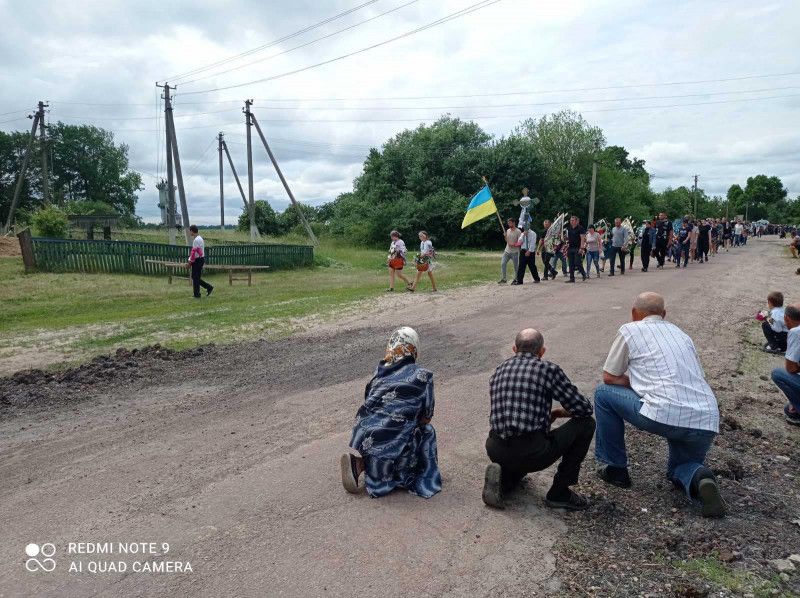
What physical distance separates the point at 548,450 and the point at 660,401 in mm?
840

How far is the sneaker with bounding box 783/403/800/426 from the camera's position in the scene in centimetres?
611

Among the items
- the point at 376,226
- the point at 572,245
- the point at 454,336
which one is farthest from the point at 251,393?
the point at 376,226

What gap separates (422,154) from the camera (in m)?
44.2

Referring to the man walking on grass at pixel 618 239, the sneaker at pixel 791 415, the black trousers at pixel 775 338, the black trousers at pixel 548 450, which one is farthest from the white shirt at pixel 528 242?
the black trousers at pixel 548 450

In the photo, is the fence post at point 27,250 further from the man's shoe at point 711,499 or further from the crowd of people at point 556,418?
the man's shoe at point 711,499

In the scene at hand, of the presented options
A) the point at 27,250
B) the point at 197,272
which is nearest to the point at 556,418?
the point at 197,272

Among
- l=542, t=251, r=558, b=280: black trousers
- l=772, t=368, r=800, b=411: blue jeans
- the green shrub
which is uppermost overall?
the green shrub

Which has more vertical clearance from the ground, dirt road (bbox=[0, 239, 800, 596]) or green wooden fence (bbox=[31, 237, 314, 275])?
green wooden fence (bbox=[31, 237, 314, 275])

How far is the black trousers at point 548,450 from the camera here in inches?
160

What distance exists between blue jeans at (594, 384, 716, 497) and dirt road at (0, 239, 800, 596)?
0.60 metres

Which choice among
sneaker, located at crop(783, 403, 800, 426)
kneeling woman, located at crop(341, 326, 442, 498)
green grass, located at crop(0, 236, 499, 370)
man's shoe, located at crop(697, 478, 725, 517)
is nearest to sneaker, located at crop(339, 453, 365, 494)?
kneeling woman, located at crop(341, 326, 442, 498)

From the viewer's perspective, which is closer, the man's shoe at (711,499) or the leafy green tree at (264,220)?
the man's shoe at (711,499)

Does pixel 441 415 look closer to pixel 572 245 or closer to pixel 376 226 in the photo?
pixel 572 245

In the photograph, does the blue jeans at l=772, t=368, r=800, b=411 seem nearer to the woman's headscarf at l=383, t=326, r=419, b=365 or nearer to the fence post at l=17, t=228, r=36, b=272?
the woman's headscarf at l=383, t=326, r=419, b=365
